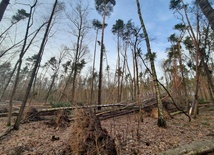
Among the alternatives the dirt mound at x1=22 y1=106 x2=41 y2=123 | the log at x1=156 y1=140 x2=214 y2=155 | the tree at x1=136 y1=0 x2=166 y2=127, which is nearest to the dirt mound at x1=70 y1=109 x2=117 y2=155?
the log at x1=156 y1=140 x2=214 y2=155

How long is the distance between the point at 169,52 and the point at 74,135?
14813 millimetres

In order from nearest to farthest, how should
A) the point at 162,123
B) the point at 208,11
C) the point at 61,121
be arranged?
the point at 208,11
the point at 162,123
the point at 61,121

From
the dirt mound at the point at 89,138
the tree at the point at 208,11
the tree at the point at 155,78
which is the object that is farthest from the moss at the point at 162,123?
the tree at the point at 208,11

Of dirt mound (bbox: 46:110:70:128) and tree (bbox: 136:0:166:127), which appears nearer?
tree (bbox: 136:0:166:127)

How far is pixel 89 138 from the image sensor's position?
344 cm

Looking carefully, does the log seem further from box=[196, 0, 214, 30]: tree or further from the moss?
box=[196, 0, 214, 30]: tree

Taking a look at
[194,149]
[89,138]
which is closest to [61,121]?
[89,138]

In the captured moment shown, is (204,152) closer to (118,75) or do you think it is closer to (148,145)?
(148,145)

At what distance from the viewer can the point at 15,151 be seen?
423cm

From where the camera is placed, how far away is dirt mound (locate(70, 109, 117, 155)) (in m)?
3.25

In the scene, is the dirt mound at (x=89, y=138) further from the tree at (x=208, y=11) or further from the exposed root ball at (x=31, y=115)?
the exposed root ball at (x=31, y=115)

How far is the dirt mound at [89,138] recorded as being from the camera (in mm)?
3246

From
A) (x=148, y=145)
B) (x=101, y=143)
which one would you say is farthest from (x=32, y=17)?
Result: (x=148, y=145)

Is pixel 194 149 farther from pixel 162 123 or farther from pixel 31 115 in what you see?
pixel 31 115
